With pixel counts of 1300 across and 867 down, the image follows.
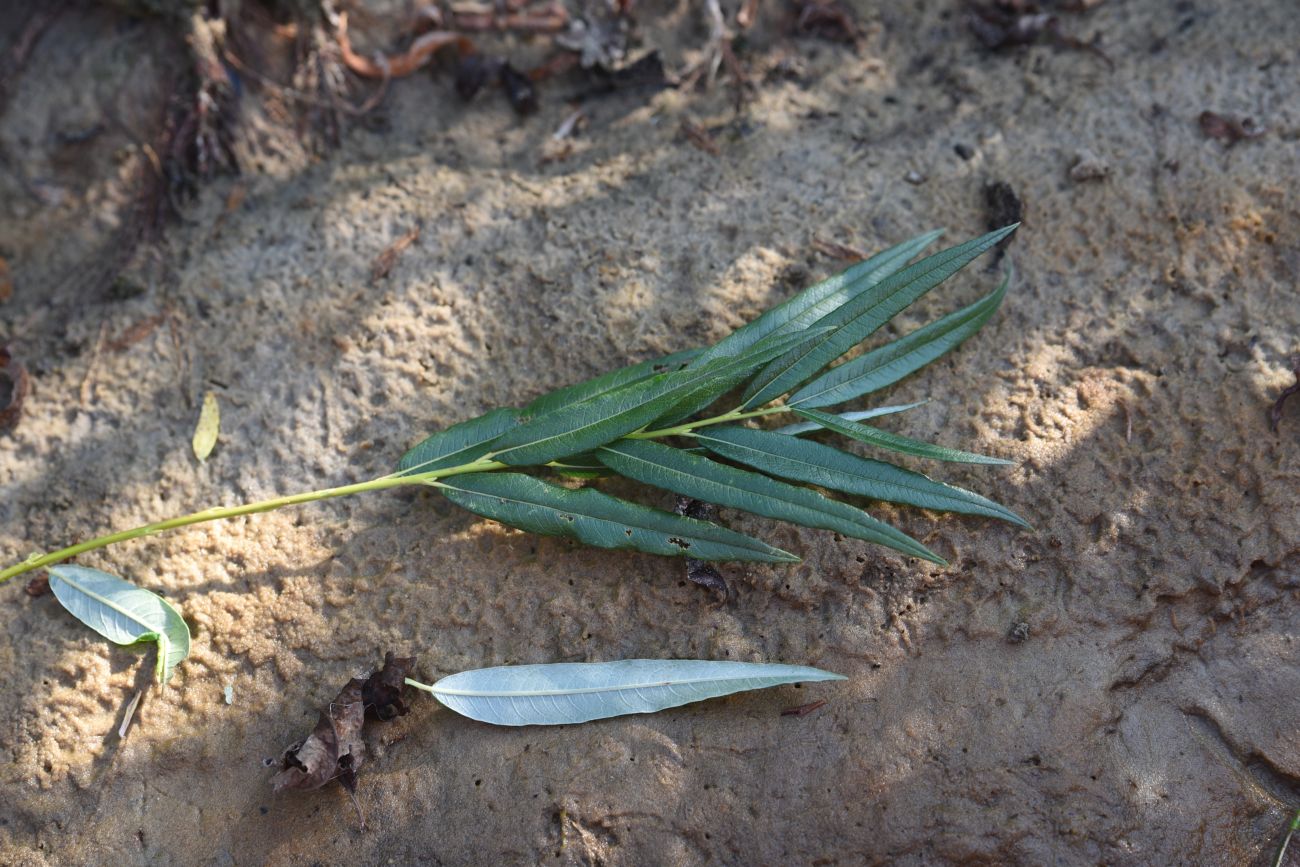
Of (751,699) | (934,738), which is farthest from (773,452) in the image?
(934,738)

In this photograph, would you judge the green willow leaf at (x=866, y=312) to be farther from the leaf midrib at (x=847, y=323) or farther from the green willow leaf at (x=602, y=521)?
the green willow leaf at (x=602, y=521)

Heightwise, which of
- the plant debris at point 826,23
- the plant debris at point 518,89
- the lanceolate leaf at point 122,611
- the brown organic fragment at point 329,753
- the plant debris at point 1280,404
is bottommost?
the brown organic fragment at point 329,753

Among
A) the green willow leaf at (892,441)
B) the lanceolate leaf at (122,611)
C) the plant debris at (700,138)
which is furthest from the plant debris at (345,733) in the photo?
the plant debris at (700,138)

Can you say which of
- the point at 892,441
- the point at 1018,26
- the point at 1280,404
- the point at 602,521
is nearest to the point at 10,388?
the point at 602,521

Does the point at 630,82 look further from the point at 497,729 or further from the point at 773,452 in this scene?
the point at 497,729

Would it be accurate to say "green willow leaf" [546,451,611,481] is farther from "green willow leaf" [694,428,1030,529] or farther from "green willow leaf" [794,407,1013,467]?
"green willow leaf" [794,407,1013,467]

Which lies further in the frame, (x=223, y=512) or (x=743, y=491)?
(x=223, y=512)

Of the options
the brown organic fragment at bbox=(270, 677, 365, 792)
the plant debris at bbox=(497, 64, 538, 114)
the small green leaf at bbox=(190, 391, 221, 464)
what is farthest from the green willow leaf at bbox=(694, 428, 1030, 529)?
the plant debris at bbox=(497, 64, 538, 114)

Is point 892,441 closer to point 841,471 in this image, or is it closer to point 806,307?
point 841,471
